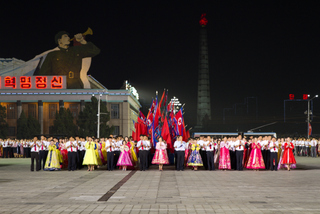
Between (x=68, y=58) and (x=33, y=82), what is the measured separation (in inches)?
249

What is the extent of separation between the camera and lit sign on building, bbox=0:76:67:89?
70188 mm

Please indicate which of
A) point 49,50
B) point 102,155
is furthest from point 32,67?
point 102,155

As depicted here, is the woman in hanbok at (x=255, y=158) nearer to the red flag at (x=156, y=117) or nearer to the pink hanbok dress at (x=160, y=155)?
the pink hanbok dress at (x=160, y=155)

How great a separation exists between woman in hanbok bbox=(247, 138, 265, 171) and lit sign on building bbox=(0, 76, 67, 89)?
5160 cm

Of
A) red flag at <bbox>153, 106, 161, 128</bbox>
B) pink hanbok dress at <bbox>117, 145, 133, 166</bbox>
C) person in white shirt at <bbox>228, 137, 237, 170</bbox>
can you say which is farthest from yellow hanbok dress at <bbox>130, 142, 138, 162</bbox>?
person in white shirt at <bbox>228, 137, 237, 170</bbox>

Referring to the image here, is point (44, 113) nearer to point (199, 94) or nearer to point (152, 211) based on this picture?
point (199, 94)

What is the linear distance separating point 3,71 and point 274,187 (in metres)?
70.9

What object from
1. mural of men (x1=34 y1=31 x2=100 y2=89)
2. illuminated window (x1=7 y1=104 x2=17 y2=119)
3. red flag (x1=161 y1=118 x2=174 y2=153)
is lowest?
red flag (x1=161 y1=118 x2=174 y2=153)

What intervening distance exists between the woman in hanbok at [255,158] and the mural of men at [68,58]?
50.8 meters

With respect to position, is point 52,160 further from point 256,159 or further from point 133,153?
point 256,159

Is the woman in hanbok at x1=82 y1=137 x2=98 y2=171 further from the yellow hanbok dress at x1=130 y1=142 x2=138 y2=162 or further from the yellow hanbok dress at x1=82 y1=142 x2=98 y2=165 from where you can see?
the yellow hanbok dress at x1=130 y1=142 x2=138 y2=162

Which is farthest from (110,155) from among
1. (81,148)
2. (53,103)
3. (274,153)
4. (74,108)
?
(53,103)

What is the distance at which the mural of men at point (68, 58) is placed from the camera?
7144cm

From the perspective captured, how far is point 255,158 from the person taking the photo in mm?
23000
